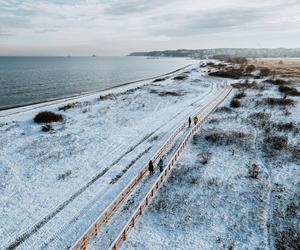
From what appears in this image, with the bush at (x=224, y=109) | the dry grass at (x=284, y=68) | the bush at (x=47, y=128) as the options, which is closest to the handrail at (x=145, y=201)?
the bush at (x=224, y=109)

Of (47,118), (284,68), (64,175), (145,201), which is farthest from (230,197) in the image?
(284,68)

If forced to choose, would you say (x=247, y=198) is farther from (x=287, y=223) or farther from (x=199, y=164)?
(x=199, y=164)

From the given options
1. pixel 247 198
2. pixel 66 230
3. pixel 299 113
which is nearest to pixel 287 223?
pixel 247 198

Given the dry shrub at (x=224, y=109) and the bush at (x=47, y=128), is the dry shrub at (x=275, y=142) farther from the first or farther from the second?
the bush at (x=47, y=128)

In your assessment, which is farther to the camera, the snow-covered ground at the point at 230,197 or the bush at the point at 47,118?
the bush at the point at 47,118

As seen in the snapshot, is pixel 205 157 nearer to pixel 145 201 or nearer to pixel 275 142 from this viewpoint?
pixel 275 142

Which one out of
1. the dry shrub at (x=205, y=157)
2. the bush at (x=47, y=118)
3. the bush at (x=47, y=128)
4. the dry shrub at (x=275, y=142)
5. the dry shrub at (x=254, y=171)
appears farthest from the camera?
the bush at (x=47, y=118)

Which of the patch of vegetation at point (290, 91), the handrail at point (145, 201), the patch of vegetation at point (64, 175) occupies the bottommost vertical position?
the patch of vegetation at point (290, 91)
